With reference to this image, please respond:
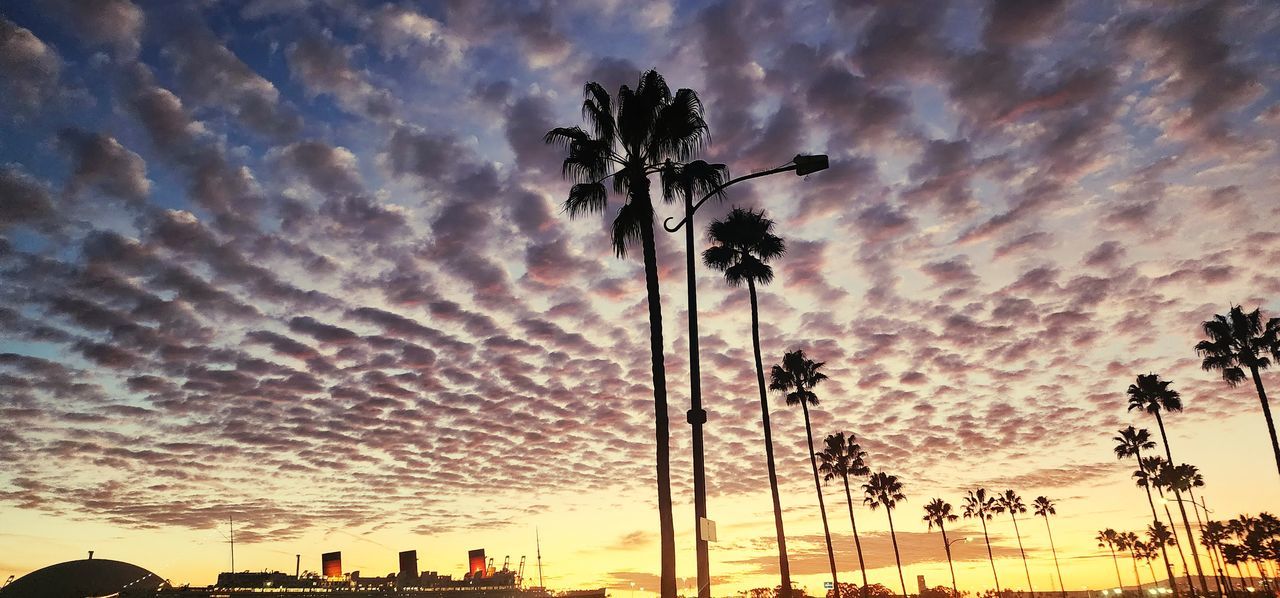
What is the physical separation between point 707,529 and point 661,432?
15.0ft

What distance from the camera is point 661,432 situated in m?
17.8

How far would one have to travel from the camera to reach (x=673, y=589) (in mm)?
16031

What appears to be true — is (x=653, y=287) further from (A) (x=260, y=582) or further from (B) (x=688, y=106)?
(A) (x=260, y=582)

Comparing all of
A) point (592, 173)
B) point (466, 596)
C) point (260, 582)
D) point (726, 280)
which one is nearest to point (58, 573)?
point (260, 582)

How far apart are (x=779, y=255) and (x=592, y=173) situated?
24.2m

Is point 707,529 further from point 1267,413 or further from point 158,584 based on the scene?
point 158,584

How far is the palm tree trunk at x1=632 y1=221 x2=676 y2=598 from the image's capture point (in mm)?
16578

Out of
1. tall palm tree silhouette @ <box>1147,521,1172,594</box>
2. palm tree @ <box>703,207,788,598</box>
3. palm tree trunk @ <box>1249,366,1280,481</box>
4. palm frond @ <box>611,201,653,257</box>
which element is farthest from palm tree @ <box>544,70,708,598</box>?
tall palm tree silhouette @ <box>1147,521,1172,594</box>

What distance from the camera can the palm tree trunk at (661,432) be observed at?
16.6m

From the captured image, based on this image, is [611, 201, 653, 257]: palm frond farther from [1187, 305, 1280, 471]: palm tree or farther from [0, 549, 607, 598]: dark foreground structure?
[0, 549, 607, 598]: dark foreground structure

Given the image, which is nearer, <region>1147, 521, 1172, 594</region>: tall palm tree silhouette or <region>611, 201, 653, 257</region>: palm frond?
<region>611, 201, 653, 257</region>: palm frond

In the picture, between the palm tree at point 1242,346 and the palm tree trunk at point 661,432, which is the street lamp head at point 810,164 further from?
the palm tree at point 1242,346

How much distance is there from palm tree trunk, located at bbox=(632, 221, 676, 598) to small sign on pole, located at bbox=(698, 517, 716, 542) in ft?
9.18

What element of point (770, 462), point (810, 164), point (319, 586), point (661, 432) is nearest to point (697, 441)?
point (661, 432)
